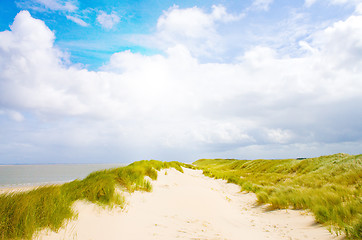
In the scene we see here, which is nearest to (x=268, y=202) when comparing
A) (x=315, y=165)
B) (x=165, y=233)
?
(x=165, y=233)

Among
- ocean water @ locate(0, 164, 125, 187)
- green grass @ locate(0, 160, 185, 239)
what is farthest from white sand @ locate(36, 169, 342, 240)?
ocean water @ locate(0, 164, 125, 187)

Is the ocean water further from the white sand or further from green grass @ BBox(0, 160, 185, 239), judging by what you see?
the white sand

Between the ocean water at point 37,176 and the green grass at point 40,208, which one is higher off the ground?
the green grass at point 40,208

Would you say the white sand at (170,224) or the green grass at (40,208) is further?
the white sand at (170,224)

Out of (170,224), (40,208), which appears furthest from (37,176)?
(170,224)

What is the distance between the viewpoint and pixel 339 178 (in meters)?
11.9

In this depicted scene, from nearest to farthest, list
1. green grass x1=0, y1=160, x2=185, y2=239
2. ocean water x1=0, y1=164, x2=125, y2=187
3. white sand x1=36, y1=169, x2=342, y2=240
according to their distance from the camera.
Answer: green grass x1=0, y1=160, x2=185, y2=239, white sand x1=36, y1=169, x2=342, y2=240, ocean water x1=0, y1=164, x2=125, y2=187

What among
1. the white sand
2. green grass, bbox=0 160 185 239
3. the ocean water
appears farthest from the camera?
the ocean water

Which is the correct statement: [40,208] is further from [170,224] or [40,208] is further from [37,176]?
[37,176]

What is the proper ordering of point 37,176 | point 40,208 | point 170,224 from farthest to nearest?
point 37,176 → point 170,224 → point 40,208

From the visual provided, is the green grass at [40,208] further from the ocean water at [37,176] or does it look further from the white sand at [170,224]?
the ocean water at [37,176]

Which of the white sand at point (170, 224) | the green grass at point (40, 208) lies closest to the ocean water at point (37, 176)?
the green grass at point (40, 208)

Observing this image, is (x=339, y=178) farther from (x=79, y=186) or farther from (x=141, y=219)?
(x=79, y=186)

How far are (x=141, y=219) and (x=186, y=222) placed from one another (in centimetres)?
136
